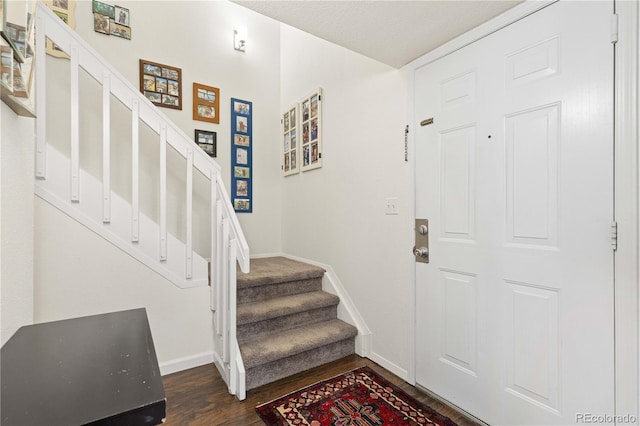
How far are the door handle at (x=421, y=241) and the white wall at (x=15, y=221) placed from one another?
2005 mm

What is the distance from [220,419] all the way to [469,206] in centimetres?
182

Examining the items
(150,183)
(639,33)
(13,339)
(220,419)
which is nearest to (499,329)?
(639,33)

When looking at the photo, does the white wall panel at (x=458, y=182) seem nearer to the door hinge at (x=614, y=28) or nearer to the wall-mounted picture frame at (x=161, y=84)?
the door hinge at (x=614, y=28)

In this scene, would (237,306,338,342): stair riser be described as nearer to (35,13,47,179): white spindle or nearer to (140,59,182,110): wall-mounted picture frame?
(35,13,47,179): white spindle

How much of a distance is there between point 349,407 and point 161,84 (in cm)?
328

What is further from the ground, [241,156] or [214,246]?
[241,156]

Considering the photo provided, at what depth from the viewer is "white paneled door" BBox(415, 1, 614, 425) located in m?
1.20

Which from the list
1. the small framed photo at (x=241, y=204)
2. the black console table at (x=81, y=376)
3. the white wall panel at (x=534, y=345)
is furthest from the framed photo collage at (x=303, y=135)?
the black console table at (x=81, y=376)

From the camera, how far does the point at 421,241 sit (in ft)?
6.31

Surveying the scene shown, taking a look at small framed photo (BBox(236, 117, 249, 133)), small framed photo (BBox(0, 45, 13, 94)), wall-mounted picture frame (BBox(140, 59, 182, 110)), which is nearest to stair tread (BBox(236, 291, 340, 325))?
small framed photo (BBox(0, 45, 13, 94))

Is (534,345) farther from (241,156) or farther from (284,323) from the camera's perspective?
(241,156)

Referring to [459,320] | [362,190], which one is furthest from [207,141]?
[459,320]

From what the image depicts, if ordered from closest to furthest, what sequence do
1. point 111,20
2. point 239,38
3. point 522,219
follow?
point 522,219 < point 111,20 < point 239,38

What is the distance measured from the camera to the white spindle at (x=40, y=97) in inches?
67.7
